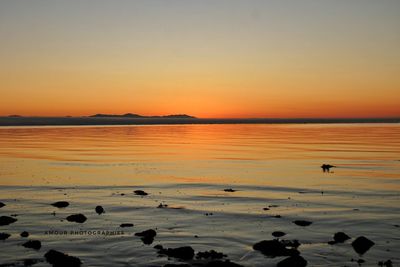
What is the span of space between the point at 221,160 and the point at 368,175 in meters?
19.9

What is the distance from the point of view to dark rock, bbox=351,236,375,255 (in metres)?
20.9

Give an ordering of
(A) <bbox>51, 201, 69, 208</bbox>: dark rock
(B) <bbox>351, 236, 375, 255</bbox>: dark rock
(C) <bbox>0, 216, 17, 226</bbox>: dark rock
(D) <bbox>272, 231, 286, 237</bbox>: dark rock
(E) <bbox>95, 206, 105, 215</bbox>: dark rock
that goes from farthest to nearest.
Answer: (A) <bbox>51, 201, 69, 208</bbox>: dark rock
(E) <bbox>95, 206, 105, 215</bbox>: dark rock
(C) <bbox>0, 216, 17, 226</bbox>: dark rock
(D) <bbox>272, 231, 286, 237</bbox>: dark rock
(B) <bbox>351, 236, 375, 255</bbox>: dark rock

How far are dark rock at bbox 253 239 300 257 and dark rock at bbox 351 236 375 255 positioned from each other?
9.46 feet

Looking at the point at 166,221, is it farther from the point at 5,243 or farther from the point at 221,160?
the point at 221,160

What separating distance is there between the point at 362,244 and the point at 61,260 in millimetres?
13369

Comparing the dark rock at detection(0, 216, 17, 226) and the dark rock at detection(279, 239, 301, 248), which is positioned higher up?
the dark rock at detection(0, 216, 17, 226)

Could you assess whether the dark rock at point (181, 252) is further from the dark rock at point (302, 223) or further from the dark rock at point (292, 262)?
the dark rock at point (302, 223)

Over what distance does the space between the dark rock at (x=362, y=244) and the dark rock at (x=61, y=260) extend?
40.3 feet

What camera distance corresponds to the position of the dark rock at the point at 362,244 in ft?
68.4

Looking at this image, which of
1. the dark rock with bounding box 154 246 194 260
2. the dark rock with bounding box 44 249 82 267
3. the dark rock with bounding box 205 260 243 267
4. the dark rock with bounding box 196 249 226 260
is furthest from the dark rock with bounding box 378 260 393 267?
the dark rock with bounding box 44 249 82 267

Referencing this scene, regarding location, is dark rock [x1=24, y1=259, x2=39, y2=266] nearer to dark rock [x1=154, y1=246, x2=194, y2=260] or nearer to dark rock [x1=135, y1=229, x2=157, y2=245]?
dark rock [x1=154, y1=246, x2=194, y2=260]

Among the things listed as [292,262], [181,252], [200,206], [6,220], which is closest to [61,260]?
[181,252]

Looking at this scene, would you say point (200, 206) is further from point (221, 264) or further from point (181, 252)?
point (221, 264)

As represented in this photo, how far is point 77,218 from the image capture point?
26.3 meters
